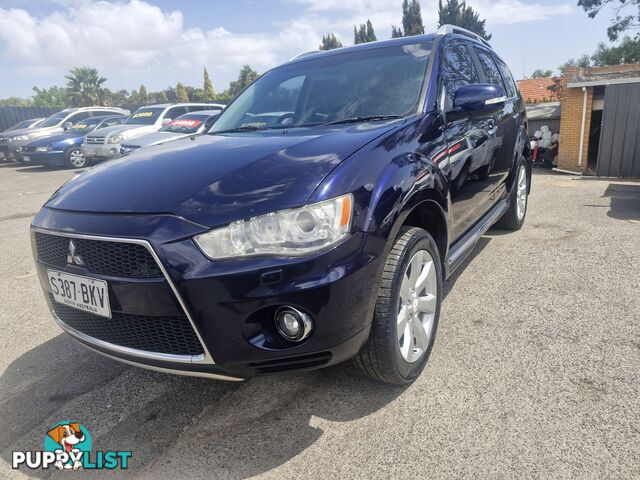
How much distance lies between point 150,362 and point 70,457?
2.06 ft

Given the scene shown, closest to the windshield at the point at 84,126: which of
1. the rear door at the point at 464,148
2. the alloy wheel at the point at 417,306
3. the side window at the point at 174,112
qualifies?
the side window at the point at 174,112

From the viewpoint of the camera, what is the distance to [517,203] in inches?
196

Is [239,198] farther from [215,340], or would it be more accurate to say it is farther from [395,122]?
[395,122]

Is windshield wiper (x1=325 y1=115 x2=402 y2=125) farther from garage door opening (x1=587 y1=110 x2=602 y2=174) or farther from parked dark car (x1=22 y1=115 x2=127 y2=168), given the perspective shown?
parked dark car (x1=22 y1=115 x2=127 y2=168)

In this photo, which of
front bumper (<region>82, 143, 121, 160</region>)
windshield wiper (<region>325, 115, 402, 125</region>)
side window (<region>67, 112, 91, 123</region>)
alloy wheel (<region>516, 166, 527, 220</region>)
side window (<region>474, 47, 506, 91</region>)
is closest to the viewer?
windshield wiper (<region>325, 115, 402, 125</region>)

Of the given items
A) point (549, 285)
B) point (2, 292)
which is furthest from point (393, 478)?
point (2, 292)

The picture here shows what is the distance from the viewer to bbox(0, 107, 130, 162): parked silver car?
→ 15758mm

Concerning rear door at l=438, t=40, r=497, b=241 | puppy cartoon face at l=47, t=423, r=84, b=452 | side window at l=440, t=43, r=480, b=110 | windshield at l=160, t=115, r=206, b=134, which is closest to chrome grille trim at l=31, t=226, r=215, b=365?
puppy cartoon face at l=47, t=423, r=84, b=452

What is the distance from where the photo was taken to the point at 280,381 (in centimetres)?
258

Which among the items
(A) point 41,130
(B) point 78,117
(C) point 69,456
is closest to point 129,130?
(A) point 41,130

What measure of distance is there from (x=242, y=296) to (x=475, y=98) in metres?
1.91

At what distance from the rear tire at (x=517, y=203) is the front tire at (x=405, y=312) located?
2.66 metres

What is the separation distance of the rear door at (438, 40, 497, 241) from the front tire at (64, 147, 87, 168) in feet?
45.5

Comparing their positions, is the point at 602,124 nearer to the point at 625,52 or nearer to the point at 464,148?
the point at 464,148
